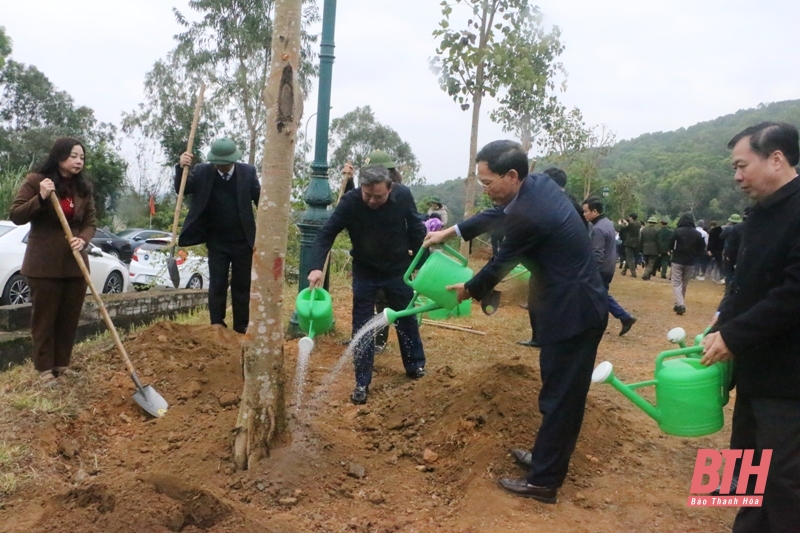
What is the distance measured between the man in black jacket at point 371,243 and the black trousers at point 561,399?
5.51 ft

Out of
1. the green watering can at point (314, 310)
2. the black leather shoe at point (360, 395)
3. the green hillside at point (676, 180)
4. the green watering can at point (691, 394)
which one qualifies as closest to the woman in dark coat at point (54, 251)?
the green watering can at point (314, 310)

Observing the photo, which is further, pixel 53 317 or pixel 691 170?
pixel 691 170

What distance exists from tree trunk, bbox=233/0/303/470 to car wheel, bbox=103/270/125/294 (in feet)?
25.5

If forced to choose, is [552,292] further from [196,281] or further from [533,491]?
[196,281]

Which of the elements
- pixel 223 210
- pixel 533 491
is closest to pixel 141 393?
pixel 223 210

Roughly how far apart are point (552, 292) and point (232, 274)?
3.08 meters

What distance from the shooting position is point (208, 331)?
5.35 metres

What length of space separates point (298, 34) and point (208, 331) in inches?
115

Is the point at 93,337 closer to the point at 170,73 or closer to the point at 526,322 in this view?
the point at 526,322

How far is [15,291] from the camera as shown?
830 centimetres

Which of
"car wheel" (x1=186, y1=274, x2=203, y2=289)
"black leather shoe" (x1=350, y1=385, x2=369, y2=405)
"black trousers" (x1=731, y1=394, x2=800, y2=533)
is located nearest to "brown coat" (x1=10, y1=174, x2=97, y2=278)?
"black leather shoe" (x1=350, y1=385, x2=369, y2=405)

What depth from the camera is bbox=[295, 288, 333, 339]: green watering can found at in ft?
13.2

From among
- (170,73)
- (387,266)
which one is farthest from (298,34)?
(170,73)

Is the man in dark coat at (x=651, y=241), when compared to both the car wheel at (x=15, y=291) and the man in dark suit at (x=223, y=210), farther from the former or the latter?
the car wheel at (x=15, y=291)
